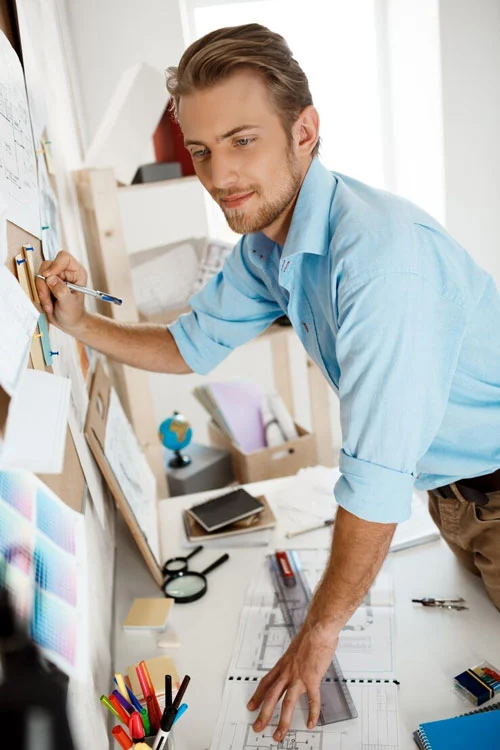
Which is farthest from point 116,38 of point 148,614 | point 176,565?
point 148,614

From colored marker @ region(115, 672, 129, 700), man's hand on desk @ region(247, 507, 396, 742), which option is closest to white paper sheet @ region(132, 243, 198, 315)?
man's hand on desk @ region(247, 507, 396, 742)

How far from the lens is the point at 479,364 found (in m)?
1.10

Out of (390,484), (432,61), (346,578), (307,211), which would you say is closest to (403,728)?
(346,578)

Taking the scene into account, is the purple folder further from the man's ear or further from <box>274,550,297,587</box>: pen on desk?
the man's ear

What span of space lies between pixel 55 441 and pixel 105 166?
1308 mm

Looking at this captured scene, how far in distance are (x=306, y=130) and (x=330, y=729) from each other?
3.05 ft

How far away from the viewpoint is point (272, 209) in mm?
1177

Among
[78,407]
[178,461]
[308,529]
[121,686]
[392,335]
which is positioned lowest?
[178,461]

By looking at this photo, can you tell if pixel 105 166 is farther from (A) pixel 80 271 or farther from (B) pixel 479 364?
(B) pixel 479 364

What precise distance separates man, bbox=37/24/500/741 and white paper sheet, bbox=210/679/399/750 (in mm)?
27

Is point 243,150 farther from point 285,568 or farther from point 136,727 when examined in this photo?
point 136,727

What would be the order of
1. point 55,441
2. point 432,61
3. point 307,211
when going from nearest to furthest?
point 55,441, point 307,211, point 432,61

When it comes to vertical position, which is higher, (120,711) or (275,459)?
(120,711)

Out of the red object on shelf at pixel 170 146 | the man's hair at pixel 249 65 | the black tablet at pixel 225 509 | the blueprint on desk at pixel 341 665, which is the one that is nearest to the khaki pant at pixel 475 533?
the blueprint on desk at pixel 341 665
